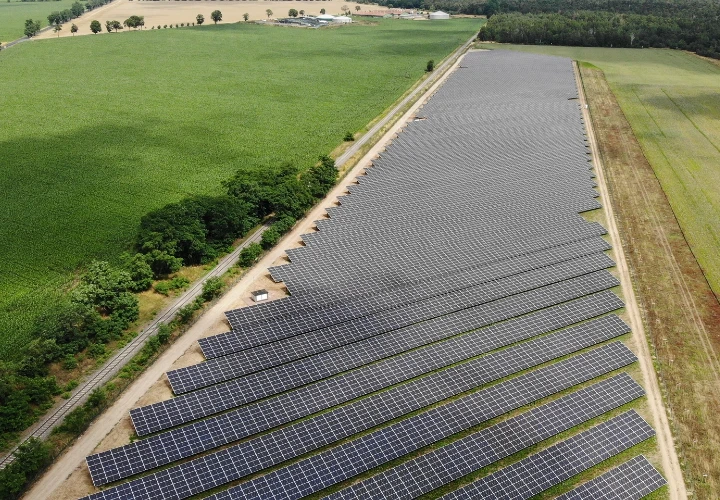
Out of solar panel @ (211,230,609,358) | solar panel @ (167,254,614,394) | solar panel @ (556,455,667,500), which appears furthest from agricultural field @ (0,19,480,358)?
solar panel @ (556,455,667,500)

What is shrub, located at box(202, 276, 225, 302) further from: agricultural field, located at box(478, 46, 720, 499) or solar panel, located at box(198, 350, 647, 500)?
agricultural field, located at box(478, 46, 720, 499)

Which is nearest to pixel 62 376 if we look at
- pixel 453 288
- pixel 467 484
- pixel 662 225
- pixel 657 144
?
pixel 467 484

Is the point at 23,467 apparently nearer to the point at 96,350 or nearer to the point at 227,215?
the point at 96,350

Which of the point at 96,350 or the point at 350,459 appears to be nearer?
the point at 350,459

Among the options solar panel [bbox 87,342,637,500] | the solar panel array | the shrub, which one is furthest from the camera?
the shrub

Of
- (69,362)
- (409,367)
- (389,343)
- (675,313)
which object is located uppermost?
(69,362)

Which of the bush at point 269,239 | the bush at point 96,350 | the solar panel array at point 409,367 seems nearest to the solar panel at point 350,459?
the solar panel array at point 409,367

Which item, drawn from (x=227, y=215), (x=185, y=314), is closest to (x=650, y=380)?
(x=185, y=314)
